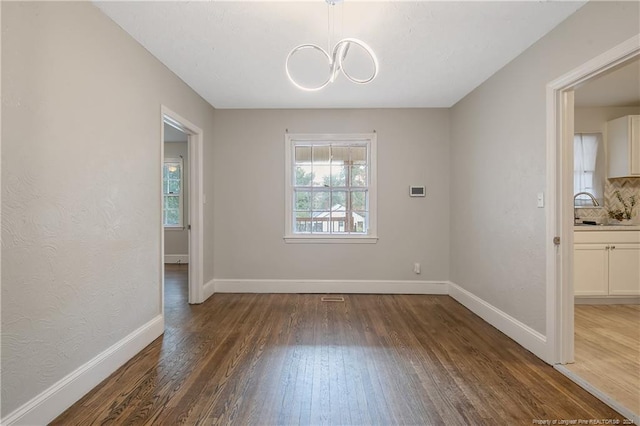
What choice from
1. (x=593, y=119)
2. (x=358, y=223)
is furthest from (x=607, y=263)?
(x=358, y=223)

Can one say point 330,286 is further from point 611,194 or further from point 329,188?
point 611,194

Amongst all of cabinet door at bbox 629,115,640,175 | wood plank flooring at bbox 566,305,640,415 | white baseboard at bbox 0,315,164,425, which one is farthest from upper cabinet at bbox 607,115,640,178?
white baseboard at bbox 0,315,164,425

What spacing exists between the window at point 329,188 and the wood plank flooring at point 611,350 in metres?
2.45

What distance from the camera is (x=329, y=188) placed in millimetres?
4266

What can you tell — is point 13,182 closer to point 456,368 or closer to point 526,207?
point 456,368

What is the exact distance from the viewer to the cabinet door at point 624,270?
11.4ft

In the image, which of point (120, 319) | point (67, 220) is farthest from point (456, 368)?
point (67, 220)

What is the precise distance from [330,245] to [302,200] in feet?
2.41

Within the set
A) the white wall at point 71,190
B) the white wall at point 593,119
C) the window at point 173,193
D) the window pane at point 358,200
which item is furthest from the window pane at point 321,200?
the window at point 173,193

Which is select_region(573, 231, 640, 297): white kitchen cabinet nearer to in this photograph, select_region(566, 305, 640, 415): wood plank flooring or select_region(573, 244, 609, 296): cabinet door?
select_region(573, 244, 609, 296): cabinet door

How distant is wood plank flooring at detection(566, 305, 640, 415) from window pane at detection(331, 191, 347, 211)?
278 cm

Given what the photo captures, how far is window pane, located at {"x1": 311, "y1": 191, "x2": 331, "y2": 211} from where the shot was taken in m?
4.28

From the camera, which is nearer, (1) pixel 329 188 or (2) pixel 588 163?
(2) pixel 588 163

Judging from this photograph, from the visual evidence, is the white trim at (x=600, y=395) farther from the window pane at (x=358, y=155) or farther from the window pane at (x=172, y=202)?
the window pane at (x=172, y=202)
